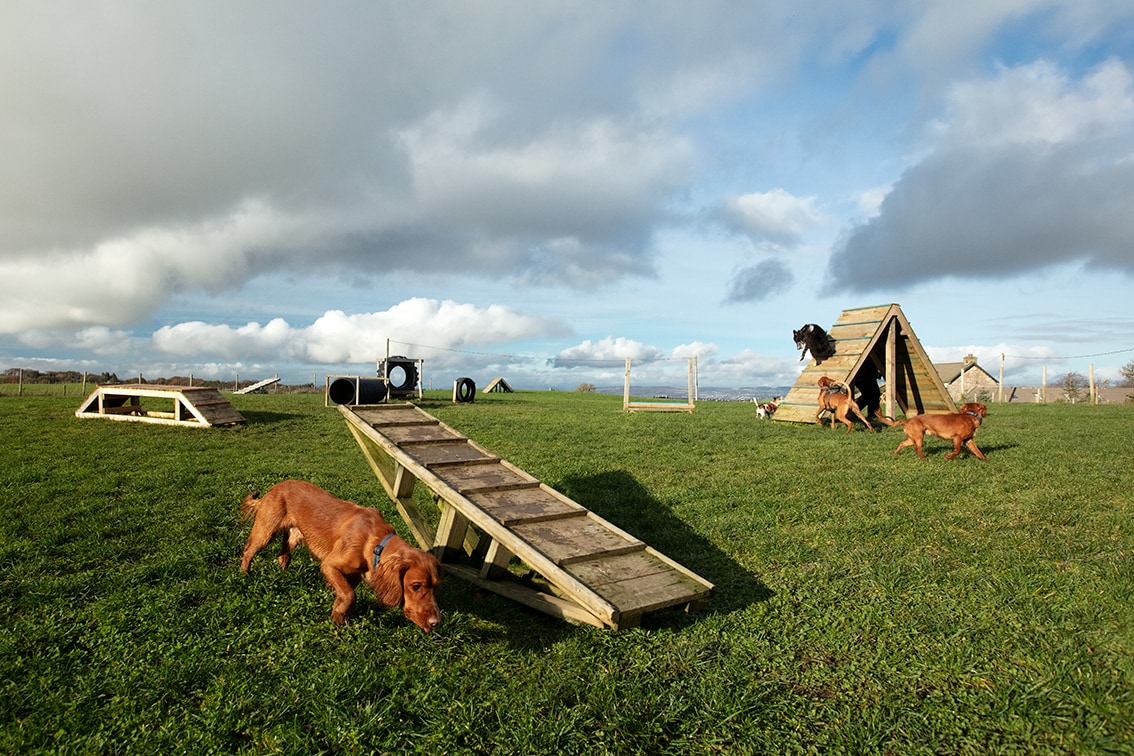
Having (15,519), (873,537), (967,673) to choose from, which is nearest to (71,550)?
(15,519)

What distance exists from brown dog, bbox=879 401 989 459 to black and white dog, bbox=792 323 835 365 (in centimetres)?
608

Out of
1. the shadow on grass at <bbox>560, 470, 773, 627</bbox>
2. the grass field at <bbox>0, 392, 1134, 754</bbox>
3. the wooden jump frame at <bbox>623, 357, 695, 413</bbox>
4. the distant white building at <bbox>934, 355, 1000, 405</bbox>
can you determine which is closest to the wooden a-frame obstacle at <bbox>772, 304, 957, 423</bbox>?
the wooden jump frame at <bbox>623, 357, 695, 413</bbox>

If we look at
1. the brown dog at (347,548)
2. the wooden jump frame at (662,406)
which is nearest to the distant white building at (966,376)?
the wooden jump frame at (662,406)

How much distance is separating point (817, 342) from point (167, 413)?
56.6 feet

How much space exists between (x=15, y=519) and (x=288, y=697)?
5509mm

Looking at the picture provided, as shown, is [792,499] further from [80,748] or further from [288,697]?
[80,748]

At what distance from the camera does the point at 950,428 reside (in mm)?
10414

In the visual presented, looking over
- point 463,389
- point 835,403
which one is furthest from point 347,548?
point 463,389

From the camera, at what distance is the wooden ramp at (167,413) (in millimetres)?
14445

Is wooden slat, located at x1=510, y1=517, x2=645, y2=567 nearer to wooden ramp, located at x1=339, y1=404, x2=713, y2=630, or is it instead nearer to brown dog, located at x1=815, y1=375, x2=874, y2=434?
wooden ramp, located at x1=339, y1=404, x2=713, y2=630

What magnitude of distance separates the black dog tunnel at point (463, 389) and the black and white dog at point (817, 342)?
13905 mm

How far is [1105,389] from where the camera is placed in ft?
201

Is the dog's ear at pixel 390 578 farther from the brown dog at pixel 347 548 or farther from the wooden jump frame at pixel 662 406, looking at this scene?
the wooden jump frame at pixel 662 406

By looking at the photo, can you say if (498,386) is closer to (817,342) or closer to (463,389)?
(463,389)
